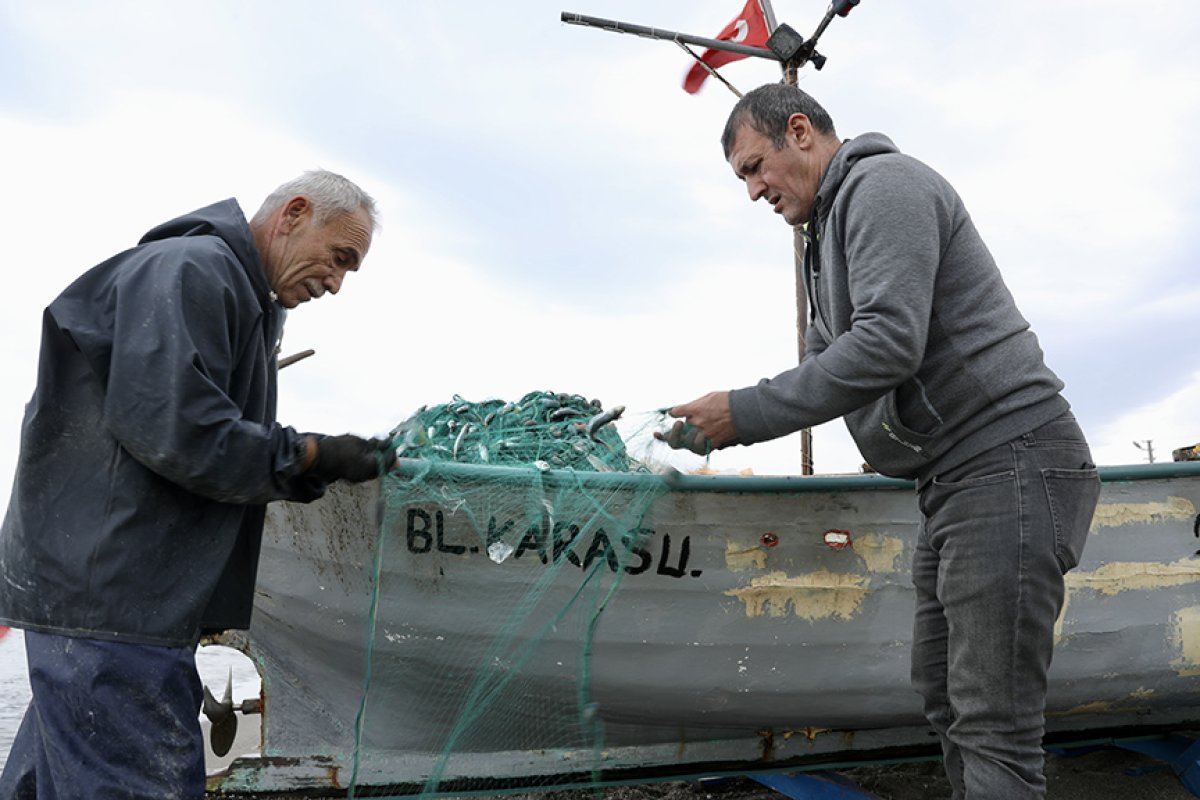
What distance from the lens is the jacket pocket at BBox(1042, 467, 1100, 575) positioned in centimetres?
225

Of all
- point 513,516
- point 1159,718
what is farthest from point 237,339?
point 1159,718

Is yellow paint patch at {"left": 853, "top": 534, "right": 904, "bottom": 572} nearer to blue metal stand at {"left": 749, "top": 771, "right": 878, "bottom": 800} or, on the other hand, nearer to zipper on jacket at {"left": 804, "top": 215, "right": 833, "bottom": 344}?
blue metal stand at {"left": 749, "top": 771, "right": 878, "bottom": 800}

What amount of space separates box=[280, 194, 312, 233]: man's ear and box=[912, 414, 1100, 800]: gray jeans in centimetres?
179

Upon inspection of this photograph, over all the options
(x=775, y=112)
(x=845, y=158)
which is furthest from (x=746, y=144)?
(x=845, y=158)

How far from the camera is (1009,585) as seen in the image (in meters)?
2.21

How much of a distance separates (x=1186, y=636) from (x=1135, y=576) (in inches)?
13.9

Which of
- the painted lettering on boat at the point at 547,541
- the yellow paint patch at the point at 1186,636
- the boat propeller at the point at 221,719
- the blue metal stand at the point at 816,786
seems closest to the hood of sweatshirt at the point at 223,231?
the painted lettering on boat at the point at 547,541

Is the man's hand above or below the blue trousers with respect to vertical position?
above

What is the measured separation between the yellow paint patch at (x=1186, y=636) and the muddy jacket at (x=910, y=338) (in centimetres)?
204

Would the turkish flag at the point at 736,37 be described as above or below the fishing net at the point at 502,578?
above

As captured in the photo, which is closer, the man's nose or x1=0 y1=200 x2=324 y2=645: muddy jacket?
x1=0 y1=200 x2=324 y2=645: muddy jacket

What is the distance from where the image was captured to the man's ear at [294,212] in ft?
7.56

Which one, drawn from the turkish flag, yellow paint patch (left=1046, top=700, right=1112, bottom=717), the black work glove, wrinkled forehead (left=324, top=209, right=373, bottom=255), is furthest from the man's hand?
the turkish flag

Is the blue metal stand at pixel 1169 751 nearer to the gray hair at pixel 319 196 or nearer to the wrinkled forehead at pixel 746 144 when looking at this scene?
the wrinkled forehead at pixel 746 144
